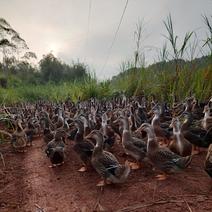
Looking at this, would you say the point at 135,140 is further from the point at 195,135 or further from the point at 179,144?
the point at 195,135

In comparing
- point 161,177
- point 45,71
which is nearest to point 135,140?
point 161,177

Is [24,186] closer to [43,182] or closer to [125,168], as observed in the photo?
[43,182]

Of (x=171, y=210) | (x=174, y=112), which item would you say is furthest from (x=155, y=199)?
(x=174, y=112)

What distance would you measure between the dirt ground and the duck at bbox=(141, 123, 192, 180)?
0.15 m

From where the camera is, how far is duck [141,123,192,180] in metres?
5.12

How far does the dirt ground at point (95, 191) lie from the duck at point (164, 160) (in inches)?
5.9

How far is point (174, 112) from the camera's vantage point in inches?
330

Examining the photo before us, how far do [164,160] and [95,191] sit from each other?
3.84 ft

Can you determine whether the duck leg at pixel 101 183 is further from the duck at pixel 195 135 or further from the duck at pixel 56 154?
the duck at pixel 195 135

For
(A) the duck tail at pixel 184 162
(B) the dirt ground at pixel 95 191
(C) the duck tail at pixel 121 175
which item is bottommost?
(B) the dirt ground at pixel 95 191

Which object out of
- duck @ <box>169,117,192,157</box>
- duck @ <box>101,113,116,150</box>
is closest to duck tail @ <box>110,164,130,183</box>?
duck @ <box>169,117,192,157</box>

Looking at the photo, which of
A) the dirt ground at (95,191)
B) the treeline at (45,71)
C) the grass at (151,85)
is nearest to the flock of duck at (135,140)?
the dirt ground at (95,191)

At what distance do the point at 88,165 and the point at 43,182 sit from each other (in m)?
0.91

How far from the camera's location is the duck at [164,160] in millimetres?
5125
